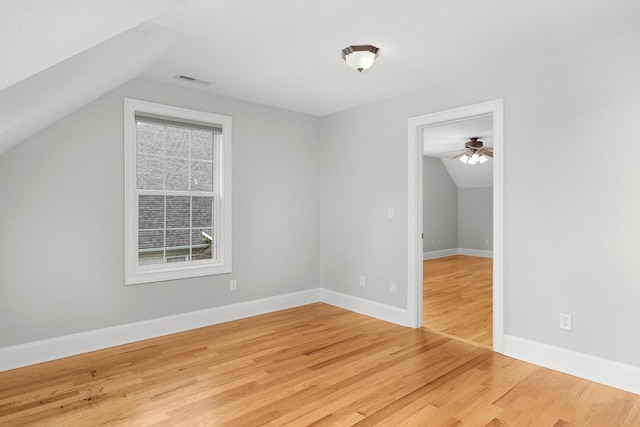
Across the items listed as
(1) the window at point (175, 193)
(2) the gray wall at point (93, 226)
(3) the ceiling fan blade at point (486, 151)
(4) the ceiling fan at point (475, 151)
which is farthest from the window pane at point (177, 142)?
(3) the ceiling fan blade at point (486, 151)

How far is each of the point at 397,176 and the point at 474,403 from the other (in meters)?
2.39

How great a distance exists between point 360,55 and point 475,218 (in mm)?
7831

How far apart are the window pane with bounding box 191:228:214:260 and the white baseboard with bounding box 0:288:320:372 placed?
0.60 metres

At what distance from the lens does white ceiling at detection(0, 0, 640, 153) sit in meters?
2.10

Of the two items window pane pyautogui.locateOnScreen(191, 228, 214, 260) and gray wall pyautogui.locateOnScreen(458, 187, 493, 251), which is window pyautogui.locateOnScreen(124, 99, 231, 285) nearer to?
window pane pyautogui.locateOnScreen(191, 228, 214, 260)

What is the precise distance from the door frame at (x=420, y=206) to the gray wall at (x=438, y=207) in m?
5.13

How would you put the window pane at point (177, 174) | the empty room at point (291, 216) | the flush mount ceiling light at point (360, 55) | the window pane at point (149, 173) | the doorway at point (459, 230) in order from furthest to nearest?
the doorway at point (459, 230) → the window pane at point (177, 174) → the window pane at point (149, 173) → the flush mount ceiling light at point (360, 55) → the empty room at point (291, 216)

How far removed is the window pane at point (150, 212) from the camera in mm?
3645

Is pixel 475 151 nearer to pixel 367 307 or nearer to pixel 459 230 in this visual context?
pixel 459 230

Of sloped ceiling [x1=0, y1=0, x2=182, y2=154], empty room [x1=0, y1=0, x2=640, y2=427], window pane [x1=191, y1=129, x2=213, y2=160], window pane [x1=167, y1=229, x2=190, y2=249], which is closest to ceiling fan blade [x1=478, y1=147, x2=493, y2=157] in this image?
empty room [x1=0, y1=0, x2=640, y2=427]

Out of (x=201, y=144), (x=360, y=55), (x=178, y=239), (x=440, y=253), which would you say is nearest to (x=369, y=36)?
(x=360, y=55)

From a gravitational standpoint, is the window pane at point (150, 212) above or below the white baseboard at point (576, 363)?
above

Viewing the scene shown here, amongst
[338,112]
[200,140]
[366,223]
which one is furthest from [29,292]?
[338,112]

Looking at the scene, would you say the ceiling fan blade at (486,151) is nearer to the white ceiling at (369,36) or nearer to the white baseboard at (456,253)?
the white baseboard at (456,253)
